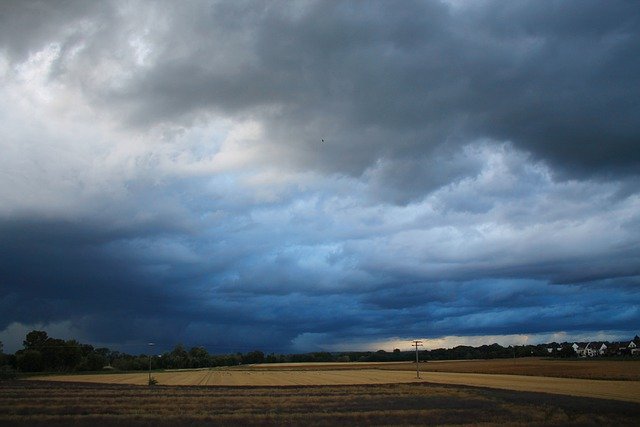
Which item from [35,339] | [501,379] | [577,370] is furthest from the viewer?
[35,339]

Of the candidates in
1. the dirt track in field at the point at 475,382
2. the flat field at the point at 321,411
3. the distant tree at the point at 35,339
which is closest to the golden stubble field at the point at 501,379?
the dirt track in field at the point at 475,382

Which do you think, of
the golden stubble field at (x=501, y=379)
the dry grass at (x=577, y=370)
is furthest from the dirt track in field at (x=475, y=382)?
the dry grass at (x=577, y=370)

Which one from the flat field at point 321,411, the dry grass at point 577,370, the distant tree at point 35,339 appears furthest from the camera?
the distant tree at point 35,339

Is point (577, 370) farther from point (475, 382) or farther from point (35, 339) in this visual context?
point (35, 339)

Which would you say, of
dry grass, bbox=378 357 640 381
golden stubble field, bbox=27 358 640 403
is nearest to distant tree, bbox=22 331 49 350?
golden stubble field, bbox=27 358 640 403

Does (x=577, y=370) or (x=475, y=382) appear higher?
(x=475, y=382)

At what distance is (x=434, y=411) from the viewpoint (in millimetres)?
37688

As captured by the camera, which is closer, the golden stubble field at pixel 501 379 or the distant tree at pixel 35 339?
the golden stubble field at pixel 501 379

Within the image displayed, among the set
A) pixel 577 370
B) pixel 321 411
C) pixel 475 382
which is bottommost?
pixel 577 370

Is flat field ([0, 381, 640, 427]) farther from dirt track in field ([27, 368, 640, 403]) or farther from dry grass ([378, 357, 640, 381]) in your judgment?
dry grass ([378, 357, 640, 381])

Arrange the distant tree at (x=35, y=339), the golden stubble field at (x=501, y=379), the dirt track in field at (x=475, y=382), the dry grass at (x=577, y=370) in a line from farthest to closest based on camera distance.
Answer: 1. the distant tree at (x=35, y=339)
2. the dry grass at (x=577, y=370)
3. the golden stubble field at (x=501, y=379)
4. the dirt track in field at (x=475, y=382)

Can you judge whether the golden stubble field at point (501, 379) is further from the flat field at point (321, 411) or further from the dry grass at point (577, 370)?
the flat field at point (321, 411)

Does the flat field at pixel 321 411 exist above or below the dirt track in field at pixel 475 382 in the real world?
above

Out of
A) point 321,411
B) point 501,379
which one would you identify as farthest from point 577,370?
point 321,411
